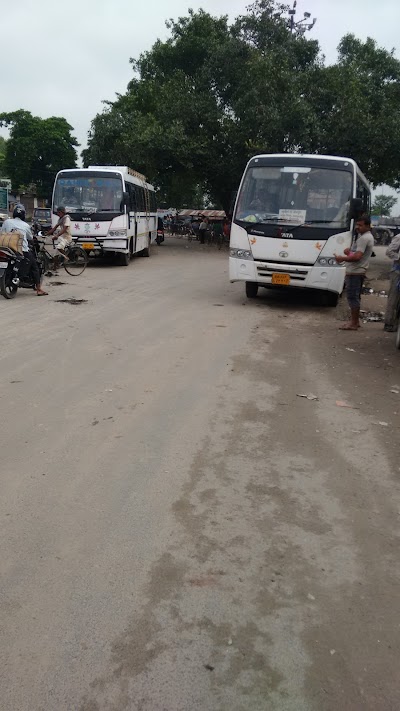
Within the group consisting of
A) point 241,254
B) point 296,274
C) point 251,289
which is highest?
point 241,254

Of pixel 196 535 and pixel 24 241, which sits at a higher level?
pixel 24 241

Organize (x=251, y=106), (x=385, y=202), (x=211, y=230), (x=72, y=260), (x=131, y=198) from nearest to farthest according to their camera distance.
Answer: (x=72, y=260) → (x=131, y=198) → (x=251, y=106) → (x=211, y=230) → (x=385, y=202)

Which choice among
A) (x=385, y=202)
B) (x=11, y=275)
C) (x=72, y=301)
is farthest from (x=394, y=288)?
(x=385, y=202)

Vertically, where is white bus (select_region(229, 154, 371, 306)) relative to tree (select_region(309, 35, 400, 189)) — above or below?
below

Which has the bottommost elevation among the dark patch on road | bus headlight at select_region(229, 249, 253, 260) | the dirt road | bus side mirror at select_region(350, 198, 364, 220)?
the dark patch on road

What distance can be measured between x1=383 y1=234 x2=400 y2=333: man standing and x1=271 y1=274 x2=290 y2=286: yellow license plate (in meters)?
2.11

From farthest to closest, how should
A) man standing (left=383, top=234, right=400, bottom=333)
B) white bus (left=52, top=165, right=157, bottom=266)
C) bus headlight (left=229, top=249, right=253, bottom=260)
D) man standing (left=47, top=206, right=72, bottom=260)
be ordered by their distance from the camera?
white bus (left=52, top=165, right=157, bottom=266) → man standing (left=47, top=206, right=72, bottom=260) → bus headlight (left=229, top=249, right=253, bottom=260) → man standing (left=383, top=234, right=400, bottom=333)

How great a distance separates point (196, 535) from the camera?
11.0 ft

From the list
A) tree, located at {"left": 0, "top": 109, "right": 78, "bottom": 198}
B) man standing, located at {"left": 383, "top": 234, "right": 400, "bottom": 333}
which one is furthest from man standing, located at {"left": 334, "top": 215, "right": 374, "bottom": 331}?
tree, located at {"left": 0, "top": 109, "right": 78, "bottom": 198}

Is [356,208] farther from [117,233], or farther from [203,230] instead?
[203,230]

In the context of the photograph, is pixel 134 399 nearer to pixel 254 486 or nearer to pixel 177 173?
pixel 254 486

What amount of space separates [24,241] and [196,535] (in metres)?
9.34

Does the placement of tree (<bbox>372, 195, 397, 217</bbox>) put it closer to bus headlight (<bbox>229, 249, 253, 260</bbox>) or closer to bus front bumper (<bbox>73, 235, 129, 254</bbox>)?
bus front bumper (<bbox>73, 235, 129, 254</bbox>)

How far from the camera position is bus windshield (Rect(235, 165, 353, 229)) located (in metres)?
11.1
